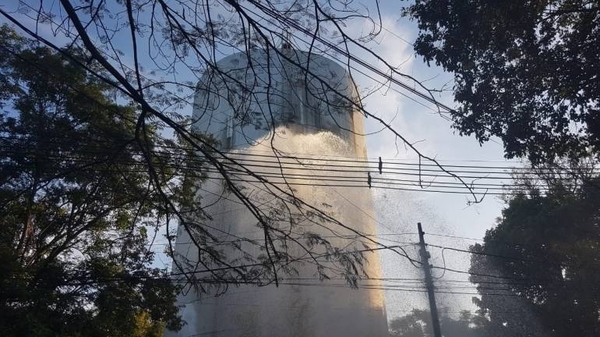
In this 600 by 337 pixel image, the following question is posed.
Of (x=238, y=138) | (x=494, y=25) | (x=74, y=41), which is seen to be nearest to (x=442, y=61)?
(x=494, y=25)

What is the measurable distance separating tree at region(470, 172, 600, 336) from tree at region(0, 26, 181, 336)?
13676 mm

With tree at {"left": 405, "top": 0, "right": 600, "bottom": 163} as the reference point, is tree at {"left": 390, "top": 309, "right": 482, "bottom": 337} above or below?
below

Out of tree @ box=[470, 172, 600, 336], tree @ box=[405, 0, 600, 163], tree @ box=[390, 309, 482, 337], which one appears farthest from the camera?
tree @ box=[390, 309, 482, 337]

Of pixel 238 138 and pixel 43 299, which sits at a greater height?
pixel 238 138

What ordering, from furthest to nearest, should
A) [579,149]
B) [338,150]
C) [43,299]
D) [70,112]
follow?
1. [338,150]
2. [70,112]
3. [43,299]
4. [579,149]

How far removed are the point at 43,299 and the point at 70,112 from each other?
3.55 meters

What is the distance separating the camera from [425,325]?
42125 millimetres

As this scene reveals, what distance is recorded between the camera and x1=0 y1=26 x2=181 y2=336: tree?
7.92 m

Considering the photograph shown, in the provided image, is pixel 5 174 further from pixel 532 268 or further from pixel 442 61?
pixel 532 268

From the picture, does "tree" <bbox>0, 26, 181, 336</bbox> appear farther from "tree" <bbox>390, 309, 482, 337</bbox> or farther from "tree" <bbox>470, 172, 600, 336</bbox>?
"tree" <bbox>390, 309, 482, 337</bbox>

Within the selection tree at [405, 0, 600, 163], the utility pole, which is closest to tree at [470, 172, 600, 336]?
the utility pole

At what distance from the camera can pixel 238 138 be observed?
60.5 feet

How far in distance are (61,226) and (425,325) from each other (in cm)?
3756

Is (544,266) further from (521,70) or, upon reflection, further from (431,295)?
(521,70)
